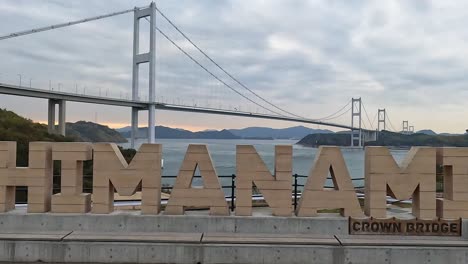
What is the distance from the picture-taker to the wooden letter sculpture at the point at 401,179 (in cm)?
833

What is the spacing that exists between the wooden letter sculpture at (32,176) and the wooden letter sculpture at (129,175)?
877mm

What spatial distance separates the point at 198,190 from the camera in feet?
27.8

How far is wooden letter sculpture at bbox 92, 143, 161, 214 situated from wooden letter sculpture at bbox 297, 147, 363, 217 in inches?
104

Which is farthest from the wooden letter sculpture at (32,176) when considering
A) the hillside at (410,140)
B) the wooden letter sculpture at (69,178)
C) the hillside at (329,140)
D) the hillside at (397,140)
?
the hillside at (329,140)

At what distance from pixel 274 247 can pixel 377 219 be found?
212 cm

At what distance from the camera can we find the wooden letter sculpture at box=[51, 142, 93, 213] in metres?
8.46

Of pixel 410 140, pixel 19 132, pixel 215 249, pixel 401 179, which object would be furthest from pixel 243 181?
pixel 410 140

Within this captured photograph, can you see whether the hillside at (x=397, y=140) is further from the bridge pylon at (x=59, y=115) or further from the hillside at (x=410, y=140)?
the bridge pylon at (x=59, y=115)

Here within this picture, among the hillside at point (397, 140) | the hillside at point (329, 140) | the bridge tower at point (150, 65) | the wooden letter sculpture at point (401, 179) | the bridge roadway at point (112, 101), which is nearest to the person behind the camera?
the wooden letter sculpture at point (401, 179)

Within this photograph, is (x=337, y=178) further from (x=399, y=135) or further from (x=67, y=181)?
(x=399, y=135)

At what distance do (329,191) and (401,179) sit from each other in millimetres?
1284

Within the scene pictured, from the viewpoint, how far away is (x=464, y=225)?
810 cm

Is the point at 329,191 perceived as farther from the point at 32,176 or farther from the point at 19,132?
the point at 19,132

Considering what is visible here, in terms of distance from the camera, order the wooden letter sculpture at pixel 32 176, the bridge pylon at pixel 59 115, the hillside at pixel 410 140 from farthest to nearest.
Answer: the hillside at pixel 410 140
the bridge pylon at pixel 59 115
the wooden letter sculpture at pixel 32 176
